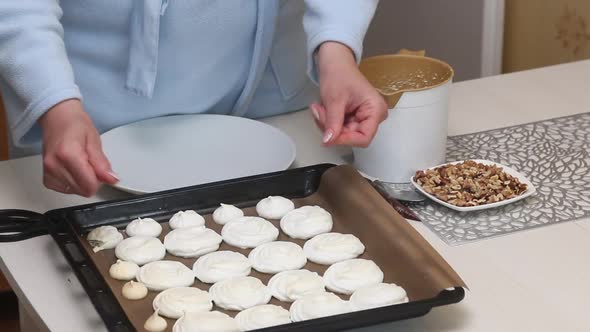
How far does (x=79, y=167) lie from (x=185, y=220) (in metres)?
0.15

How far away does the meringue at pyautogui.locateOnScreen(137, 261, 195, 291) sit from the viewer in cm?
100

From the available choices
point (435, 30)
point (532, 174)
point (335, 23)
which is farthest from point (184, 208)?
point (435, 30)

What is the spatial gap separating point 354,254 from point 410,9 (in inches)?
60.1

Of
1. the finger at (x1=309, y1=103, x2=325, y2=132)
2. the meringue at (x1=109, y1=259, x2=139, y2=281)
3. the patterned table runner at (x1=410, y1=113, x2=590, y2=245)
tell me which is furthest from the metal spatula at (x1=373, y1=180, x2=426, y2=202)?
the meringue at (x1=109, y1=259, x2=139, y2=281)

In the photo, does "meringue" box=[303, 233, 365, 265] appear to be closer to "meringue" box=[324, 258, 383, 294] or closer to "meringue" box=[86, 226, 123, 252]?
"meringue" box=[324, 258, 383, 294]

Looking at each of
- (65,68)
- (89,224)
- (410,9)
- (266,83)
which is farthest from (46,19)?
(410,9)

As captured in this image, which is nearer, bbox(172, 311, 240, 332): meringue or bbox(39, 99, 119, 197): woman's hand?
bbox(172, 311, 240, 332): meringue

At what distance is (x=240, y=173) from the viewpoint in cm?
127

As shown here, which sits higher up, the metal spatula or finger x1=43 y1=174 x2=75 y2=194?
finger x1=43 y1=174 x2=75 y2=194

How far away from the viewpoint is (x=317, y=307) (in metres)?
0.94

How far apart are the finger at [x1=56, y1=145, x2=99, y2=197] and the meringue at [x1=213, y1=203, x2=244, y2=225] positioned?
0.16 metres

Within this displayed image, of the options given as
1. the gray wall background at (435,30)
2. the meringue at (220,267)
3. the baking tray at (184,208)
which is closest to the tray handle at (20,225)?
the baking tray at (184,208)

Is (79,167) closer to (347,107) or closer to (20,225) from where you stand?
(20,225)

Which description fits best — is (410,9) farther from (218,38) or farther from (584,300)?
(584,300)
